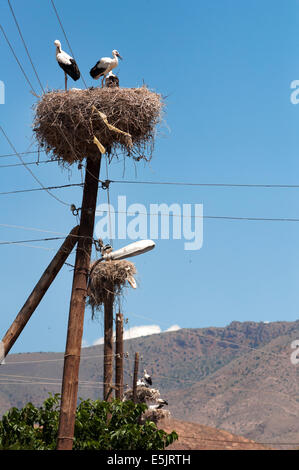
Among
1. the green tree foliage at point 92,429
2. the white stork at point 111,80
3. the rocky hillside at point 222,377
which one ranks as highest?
the rocky hillside at point 222,377

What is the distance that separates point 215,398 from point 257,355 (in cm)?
1479

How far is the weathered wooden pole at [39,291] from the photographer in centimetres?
1335

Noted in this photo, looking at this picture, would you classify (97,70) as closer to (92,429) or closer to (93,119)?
(93,119)

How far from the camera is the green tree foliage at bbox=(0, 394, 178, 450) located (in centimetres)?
1338

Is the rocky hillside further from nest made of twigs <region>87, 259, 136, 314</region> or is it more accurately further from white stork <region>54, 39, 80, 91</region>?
white stork <region>54, 39, 80, 91</region>

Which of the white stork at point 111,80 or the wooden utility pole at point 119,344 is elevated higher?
the white stork at point 111,80

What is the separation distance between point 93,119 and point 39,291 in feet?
10.8

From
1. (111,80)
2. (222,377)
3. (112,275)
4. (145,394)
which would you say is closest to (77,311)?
(111,80)

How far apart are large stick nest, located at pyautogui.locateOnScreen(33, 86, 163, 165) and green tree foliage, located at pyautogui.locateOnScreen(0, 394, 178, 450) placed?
4867 mm

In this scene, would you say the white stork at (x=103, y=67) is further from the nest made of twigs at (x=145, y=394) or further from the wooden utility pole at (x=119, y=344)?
the nest made of twigs at (x=145, y=394)

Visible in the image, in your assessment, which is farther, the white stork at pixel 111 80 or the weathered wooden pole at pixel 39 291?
the white stork at pixel 111 80

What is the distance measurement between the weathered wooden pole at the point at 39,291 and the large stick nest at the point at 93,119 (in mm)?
1632

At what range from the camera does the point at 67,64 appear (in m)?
14.5

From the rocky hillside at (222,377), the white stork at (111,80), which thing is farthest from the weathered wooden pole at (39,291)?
the rocky hillside at (222,377)
